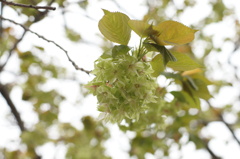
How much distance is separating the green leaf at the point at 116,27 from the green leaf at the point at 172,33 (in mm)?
107

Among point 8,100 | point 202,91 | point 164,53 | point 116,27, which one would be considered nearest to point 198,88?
point 202,91

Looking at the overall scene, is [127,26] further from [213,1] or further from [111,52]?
[213,1]

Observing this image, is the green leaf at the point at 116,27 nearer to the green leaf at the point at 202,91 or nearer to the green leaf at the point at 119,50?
the green leaf at the point at 119,50

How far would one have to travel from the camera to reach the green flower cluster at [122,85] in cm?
86

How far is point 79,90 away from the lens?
3906mm

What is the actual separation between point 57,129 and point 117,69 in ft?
8.90

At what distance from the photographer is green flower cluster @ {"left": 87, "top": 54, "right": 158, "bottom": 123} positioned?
2.83 feet

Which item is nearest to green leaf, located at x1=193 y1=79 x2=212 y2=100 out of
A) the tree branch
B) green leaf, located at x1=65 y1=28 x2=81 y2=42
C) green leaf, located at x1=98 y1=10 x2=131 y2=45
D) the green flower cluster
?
the green flower cluster

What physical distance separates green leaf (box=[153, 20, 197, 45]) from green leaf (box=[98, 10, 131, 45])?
107mm

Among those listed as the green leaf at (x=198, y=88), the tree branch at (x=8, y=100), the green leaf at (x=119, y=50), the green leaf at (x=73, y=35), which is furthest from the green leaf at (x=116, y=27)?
the green leaf at (x=73, y=35)

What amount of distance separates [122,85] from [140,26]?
0.21 metres

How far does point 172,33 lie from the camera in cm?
85

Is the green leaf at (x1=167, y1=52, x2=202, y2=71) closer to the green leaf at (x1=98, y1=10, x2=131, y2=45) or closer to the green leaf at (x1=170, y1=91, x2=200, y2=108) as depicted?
the green leaf at (x1=98, y1=10, x2=131, y2=45)

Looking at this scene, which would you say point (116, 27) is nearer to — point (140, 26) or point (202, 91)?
point (140, 26)
